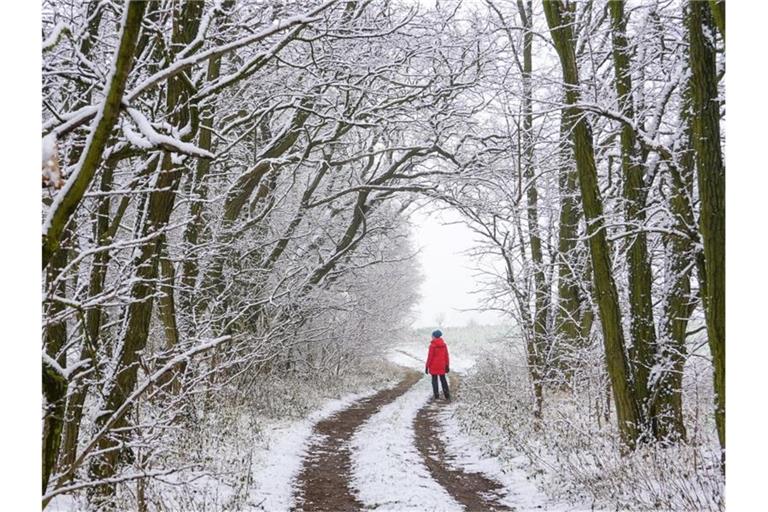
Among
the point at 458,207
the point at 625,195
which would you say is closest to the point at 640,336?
the point at 625,195

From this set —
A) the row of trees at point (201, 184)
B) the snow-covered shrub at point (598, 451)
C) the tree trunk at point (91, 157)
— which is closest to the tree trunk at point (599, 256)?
the snow-covered shrub at point (598, 451)

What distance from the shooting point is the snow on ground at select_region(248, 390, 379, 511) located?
Answer: 17.9ft

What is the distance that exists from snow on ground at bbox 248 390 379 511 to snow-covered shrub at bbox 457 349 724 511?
2.35m

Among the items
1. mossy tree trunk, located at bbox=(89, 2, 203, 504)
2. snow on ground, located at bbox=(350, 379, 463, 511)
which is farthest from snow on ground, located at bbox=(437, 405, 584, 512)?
mossy tree trunk, located at bbox=(89, 2, 203, 504)

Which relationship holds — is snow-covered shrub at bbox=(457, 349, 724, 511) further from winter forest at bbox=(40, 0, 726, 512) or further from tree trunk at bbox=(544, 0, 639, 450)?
tree trunk at bbox=(544, 0, 639, 450)

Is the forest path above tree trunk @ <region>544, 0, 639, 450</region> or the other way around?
the other way around

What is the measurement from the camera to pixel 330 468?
22.2 ft

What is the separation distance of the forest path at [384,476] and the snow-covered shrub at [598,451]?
0.59m

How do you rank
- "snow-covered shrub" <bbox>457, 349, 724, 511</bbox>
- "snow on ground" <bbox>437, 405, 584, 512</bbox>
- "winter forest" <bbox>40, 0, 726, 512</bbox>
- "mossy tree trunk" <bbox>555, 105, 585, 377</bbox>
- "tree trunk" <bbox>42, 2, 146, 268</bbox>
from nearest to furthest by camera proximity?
"tree trunk" <bbox>42, 2, 146, 268</bbox>
"winter forest" <bbox>40, 0, 726, 512</bbox>
"snow-covered shrub" <bbox>457, 349, 724, 511</bbox>
"snow on ground" <bbox>437, 405, 584, 512</bbox>
"mossy tree trunk" <bbox>555, 105, 585, 377</bbox>

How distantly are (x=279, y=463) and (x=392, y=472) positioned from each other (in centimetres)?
138

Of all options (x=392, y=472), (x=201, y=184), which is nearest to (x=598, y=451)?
(x=392, y=472)

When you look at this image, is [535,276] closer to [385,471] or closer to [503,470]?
[503,470]
